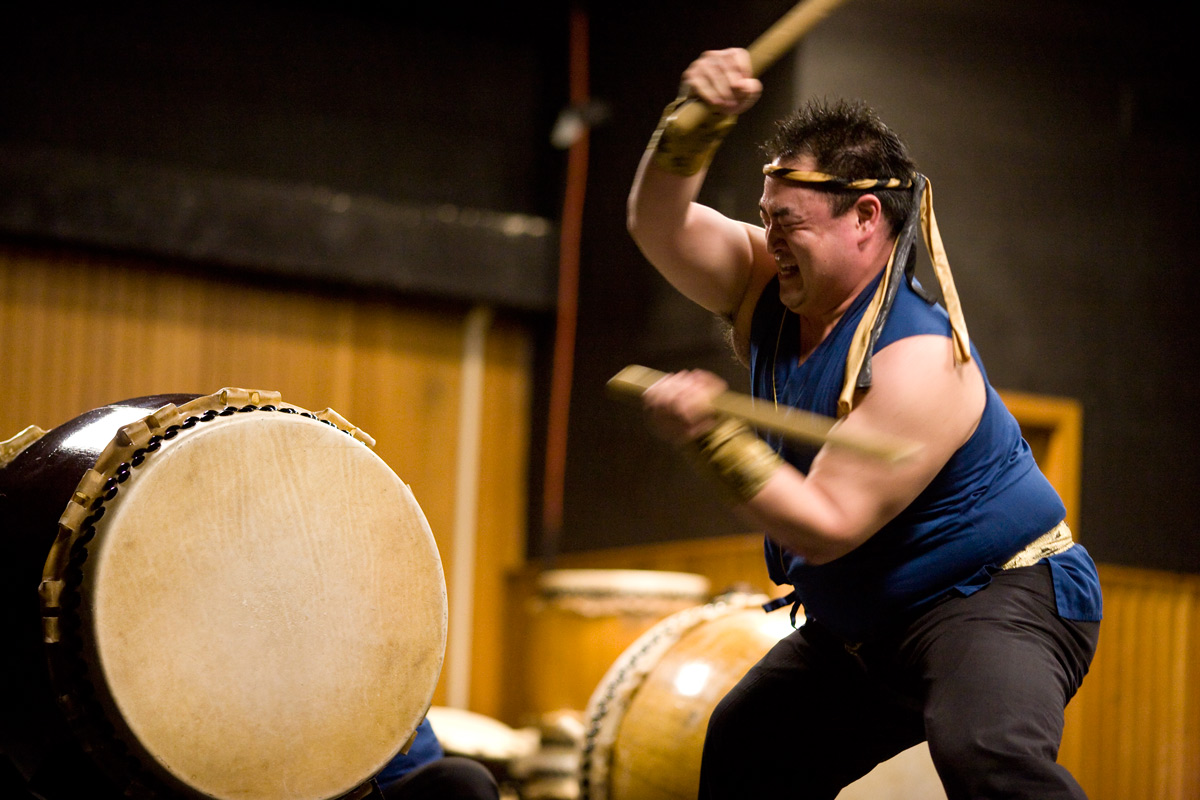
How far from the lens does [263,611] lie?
1674mm

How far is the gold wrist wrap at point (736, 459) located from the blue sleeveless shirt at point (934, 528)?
222mm

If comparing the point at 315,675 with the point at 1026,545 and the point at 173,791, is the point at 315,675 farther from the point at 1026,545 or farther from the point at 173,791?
the point at 1026,545

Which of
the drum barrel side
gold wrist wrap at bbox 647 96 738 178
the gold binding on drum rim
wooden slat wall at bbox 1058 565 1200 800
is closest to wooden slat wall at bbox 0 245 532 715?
wooden slat wall at bbox 1058 565 1200 800

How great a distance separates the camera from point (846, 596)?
1797 mm

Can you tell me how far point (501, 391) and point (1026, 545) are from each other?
468cm

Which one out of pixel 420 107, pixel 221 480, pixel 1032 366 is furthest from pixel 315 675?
pixel 420 107

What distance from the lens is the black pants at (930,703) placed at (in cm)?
152

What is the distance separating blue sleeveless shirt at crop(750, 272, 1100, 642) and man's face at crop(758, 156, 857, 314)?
0.06 meters

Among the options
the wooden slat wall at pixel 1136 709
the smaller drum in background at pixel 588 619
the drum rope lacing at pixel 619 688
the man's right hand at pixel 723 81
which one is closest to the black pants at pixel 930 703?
the drum rope lacing at pixel 619 688

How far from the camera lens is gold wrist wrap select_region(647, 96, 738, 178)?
183 cm

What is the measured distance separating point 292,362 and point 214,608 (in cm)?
430

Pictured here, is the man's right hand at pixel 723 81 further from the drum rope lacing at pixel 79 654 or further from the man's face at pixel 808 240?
the drum rope lacing at pixel 79 654

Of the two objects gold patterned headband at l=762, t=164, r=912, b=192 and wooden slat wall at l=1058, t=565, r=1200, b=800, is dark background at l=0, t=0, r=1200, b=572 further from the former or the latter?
gold patterned headband at l=762, t=164, r=912, b=192

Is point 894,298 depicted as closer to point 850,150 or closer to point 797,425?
point 850,150
